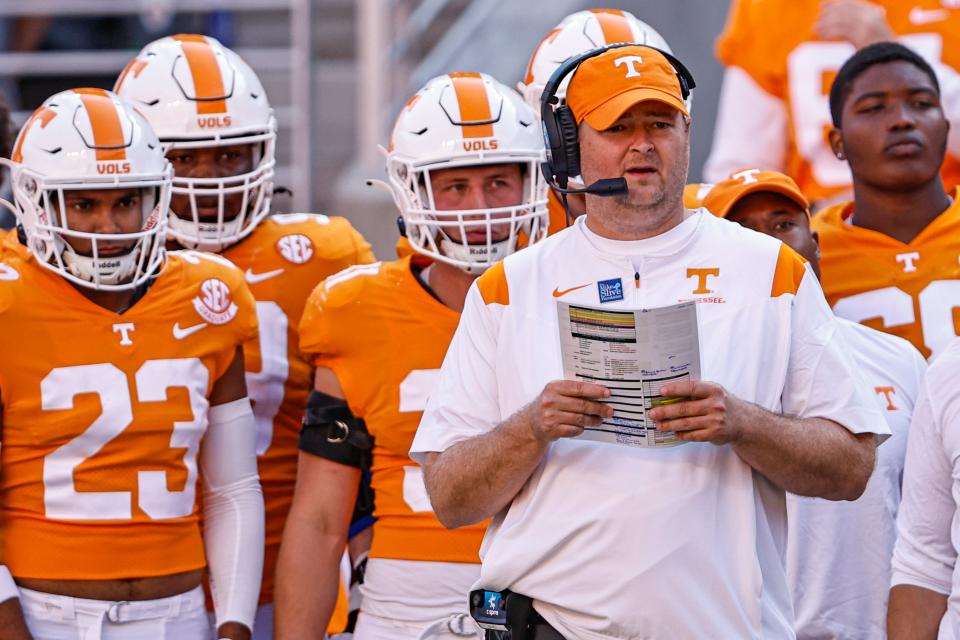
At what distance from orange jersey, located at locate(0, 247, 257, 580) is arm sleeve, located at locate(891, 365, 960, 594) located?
1450mm

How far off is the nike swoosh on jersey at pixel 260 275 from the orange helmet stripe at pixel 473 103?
2.22 ft

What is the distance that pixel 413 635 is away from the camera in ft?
11.3

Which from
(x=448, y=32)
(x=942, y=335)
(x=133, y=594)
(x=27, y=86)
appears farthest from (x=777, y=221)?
(x=27, y=86)

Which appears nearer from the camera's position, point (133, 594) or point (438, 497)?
point (438, 497)

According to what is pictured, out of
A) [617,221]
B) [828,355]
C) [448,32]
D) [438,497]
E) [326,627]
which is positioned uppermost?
[448,32]

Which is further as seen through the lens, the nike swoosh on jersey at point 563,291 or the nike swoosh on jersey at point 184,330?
the nike swoosh on jersey at point 184,330

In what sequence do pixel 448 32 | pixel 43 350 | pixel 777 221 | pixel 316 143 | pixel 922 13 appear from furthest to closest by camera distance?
1. pixel 316 143
2. pixel 448 32
3. pixel 922 13
4. pixel 777 221
5. pixel 43 350

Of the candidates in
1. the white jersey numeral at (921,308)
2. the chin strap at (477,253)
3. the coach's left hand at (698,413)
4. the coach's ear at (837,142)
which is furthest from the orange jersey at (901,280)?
the coach's left hand at (698,413)

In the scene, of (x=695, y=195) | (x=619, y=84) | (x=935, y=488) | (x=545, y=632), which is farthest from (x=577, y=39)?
(x=545, y=632)

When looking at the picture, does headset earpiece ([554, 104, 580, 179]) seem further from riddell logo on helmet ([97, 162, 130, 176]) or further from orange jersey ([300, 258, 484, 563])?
riddell logo on helmet ([97, 162, 130, 176])

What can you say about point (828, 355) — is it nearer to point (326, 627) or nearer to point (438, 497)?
point (438, 497)

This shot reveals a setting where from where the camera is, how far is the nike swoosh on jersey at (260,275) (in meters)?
4.10

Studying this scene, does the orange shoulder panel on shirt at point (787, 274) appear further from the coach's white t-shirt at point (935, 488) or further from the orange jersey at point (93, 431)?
the orange jersey at point (93, 431)

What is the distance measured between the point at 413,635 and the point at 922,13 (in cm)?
273
